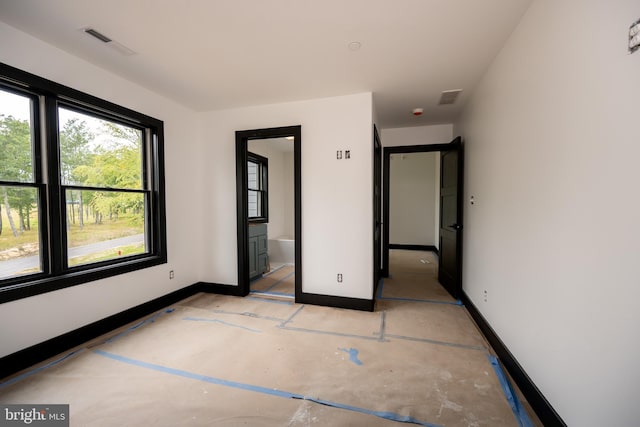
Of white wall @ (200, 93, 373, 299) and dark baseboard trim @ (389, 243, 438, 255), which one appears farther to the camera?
dark baseboard trim @ (389, 243, 438, 255)

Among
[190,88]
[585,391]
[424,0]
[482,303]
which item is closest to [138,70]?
[190,88]

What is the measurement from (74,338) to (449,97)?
4823 mm

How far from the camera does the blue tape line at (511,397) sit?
1609 mm

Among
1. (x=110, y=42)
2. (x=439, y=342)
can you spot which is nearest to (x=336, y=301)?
(x=439, y=342)

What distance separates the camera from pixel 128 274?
2.94 metres

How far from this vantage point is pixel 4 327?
6.55 feet

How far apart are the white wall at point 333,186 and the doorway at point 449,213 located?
1313 mm

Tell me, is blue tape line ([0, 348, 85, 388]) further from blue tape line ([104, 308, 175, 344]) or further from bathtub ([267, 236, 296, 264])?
bathtub ([267, 236, 296, 264])

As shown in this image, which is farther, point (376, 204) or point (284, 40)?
point (376, 204)

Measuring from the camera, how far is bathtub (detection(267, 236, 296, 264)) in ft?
18.9

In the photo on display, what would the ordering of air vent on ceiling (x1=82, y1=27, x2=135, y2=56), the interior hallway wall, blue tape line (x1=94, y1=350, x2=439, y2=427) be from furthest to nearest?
the interior hallway wall < air vent on ceiling (x1=82, y1=27, x2=135, y2=56) < blue tape line (x1=94, y1=350, x2=439, y2=427)

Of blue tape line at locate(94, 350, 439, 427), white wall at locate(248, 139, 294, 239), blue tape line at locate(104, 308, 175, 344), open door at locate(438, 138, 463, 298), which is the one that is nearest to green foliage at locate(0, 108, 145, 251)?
blue tape line at locate(104, 308, 175, 344)

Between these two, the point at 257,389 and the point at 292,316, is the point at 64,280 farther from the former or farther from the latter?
the point at 292,316

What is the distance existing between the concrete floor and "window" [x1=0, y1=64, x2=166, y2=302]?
0.76m
